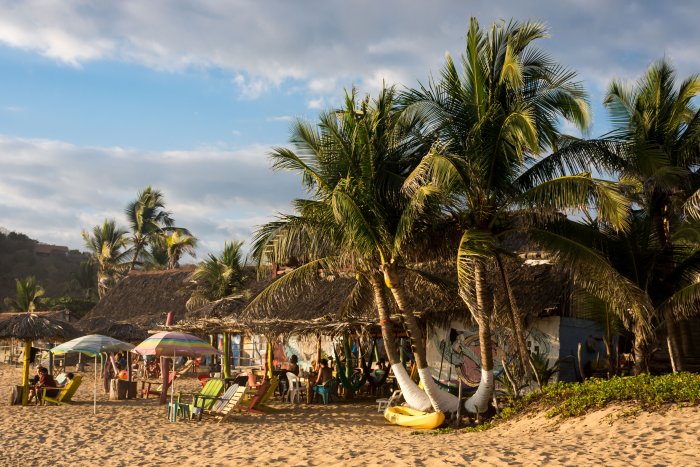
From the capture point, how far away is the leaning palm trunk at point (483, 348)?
1199cm

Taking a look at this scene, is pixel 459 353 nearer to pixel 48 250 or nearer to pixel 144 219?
pixel 144 219

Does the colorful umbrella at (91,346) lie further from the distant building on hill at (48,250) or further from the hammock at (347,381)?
the distant building on hill at (48,250)

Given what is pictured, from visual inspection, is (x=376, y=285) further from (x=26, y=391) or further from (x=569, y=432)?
(x=26, y=391)

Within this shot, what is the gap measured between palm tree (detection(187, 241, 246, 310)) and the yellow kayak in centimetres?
1679

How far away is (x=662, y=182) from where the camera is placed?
12148 mm

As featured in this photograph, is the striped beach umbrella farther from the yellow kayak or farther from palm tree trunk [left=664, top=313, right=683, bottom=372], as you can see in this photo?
palm tree trunk [left=664, top=313, right=683, bottom=372]

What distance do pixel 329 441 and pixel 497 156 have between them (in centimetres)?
514

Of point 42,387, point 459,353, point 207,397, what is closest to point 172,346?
point 207,397

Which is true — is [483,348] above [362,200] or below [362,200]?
below

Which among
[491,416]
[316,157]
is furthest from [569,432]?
[316,157]

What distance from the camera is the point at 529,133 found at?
10891 millimetres

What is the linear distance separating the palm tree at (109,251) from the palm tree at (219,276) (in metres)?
18.4

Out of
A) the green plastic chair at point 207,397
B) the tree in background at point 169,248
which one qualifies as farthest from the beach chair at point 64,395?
the tree in background at point 169,248

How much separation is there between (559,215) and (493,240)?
4.25ft
